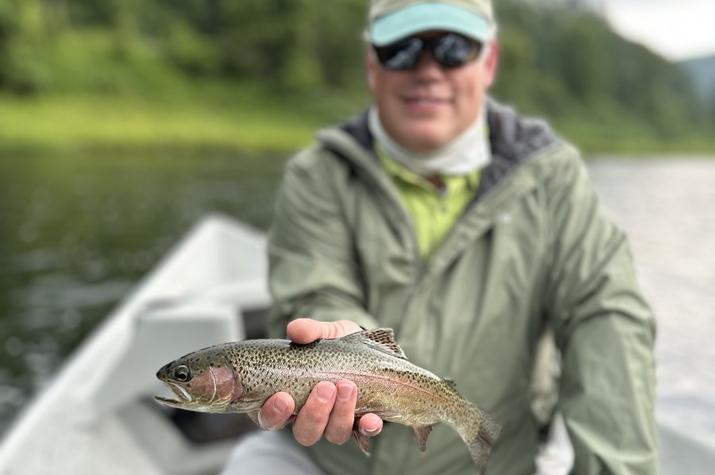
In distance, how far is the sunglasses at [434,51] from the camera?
2.77 meters

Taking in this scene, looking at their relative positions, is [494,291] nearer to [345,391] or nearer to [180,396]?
[345,391]

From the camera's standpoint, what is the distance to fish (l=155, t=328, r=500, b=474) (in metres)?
1.69

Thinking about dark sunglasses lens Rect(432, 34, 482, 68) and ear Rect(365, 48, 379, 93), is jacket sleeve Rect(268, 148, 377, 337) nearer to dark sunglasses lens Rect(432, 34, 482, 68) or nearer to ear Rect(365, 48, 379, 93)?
ear Rect(365, 48, 379, 93)

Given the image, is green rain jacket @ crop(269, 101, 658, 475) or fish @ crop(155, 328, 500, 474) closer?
fish @ crop(155, 328, 500, 474)

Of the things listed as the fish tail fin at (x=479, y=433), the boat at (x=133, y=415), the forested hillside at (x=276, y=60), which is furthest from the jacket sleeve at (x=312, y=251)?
the forested hillside at (x=276, y=60)

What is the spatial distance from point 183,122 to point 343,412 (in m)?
51.3

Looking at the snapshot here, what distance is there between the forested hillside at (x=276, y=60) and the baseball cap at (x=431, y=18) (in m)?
51.1

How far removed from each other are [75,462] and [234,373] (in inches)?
130

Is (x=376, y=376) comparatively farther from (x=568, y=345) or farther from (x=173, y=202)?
(x=173, y=202)

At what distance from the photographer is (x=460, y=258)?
279 centimetres

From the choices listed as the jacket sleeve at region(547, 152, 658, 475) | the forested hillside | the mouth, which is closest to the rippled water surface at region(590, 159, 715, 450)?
the jacket sleeve at region(547, 152, 658, 475)

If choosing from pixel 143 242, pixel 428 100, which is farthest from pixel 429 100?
pixel 143 242

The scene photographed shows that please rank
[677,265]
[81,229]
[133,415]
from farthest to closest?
[81,229] → [677,265] → [133,415]

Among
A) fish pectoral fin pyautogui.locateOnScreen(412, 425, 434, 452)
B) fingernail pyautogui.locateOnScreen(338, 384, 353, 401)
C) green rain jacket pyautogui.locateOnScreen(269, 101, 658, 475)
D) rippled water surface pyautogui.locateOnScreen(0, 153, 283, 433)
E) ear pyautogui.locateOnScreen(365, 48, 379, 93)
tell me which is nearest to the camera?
fingernail pyautogui.locateOnScreen(338, 384, 353, 401)
